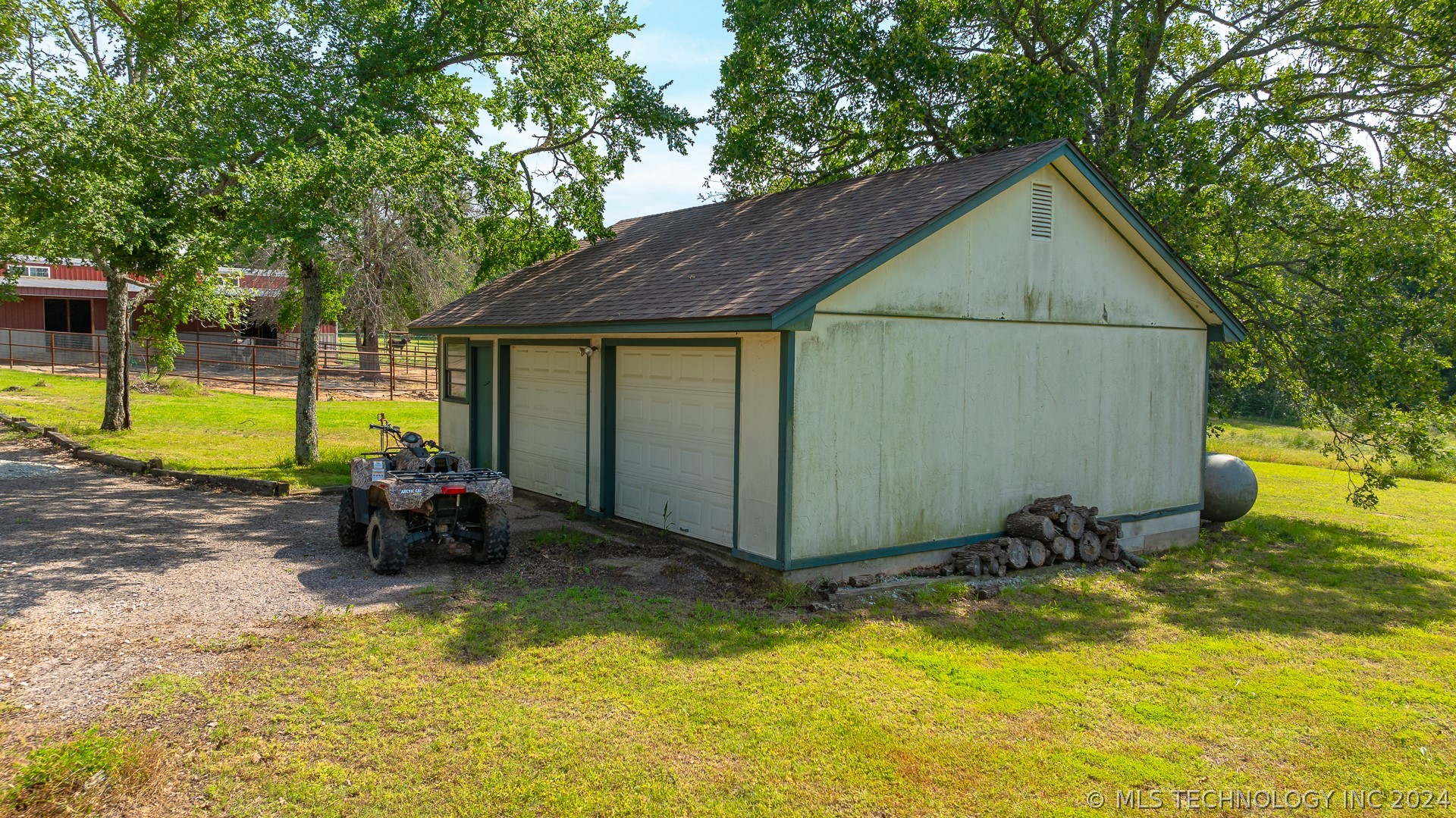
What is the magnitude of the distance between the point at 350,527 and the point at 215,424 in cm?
1336

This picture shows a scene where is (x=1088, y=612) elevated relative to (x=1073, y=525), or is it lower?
lower

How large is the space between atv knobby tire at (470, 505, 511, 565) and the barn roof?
2.35m

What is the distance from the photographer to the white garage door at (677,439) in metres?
9.56

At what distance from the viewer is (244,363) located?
32.7 metres

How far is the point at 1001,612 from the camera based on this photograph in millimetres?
8391

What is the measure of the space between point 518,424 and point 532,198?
159 inches

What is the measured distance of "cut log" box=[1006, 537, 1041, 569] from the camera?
968 cm

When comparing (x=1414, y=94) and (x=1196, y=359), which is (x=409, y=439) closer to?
(x=1196, y=359)

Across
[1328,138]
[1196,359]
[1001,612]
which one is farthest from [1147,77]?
[1001,612]

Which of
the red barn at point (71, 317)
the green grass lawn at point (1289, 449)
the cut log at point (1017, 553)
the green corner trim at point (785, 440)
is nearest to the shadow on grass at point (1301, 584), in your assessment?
the cut log at point (1017, 553)

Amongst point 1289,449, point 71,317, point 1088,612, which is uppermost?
point 71,317

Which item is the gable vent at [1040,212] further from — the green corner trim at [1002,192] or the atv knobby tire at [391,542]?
the atv knobby tire at [391,542]

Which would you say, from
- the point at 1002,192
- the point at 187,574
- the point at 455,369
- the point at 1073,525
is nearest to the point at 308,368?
the point at 455,369

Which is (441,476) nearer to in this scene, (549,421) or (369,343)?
(549,421)
